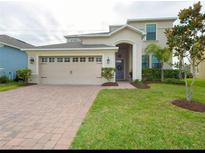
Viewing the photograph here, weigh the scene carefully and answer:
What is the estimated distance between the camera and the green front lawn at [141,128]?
156 inches

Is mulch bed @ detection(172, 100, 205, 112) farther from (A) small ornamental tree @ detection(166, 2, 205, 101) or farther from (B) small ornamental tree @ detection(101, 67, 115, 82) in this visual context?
(B) small ornamental tree @ detection(101, 67, 115, 82)

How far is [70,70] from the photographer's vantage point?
658 inches

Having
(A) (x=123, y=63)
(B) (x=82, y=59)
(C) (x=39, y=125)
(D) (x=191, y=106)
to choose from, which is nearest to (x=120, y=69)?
(A) (x=123, y=63)

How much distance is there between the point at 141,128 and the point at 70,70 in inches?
495

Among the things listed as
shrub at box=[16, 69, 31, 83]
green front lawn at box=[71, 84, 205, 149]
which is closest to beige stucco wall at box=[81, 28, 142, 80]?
shrub at box=[16, 69, 31, 83]

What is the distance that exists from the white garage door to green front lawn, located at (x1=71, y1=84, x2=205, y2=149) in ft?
30.5

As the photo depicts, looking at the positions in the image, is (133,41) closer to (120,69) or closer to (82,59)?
(120,69)

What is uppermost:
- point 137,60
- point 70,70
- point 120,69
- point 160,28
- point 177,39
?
point 160,28

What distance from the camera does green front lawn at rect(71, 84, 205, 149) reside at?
3.97 metres

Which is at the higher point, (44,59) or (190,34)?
(190,34)

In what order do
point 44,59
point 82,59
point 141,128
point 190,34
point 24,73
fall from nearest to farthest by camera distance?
point 141,128 → point 190,34 → point 24,73 → point 82,59 → point 44,59

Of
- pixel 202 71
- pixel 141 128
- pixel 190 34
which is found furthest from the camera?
pixel 202 71

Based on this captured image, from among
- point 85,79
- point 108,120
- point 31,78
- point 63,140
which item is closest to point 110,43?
point 85,79

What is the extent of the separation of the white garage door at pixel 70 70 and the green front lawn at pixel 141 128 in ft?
30.5
